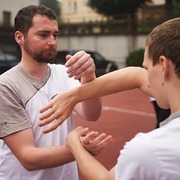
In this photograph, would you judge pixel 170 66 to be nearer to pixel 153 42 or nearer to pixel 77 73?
pixel 153 42

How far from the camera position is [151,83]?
1.36 m

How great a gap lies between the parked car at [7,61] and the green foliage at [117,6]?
58.6 ft

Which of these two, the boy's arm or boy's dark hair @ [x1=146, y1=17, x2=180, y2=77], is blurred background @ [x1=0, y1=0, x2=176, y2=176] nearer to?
the boy's arm

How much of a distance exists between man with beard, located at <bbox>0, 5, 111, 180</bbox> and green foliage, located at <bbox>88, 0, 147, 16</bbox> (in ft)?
87.3

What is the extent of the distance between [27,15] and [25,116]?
61 cm

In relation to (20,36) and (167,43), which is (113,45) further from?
(167,43)

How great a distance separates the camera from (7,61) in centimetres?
1153

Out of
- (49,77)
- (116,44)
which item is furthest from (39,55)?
(116,44)

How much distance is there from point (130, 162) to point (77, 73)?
1.97 feet

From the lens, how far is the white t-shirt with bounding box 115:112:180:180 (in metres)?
1.20

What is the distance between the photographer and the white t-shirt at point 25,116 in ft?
6.38

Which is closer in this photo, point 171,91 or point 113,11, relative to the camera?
point 171,91

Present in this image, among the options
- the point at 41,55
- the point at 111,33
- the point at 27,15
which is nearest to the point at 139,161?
the point at 41,55

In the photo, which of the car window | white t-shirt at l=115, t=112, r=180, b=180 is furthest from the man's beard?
the car window
